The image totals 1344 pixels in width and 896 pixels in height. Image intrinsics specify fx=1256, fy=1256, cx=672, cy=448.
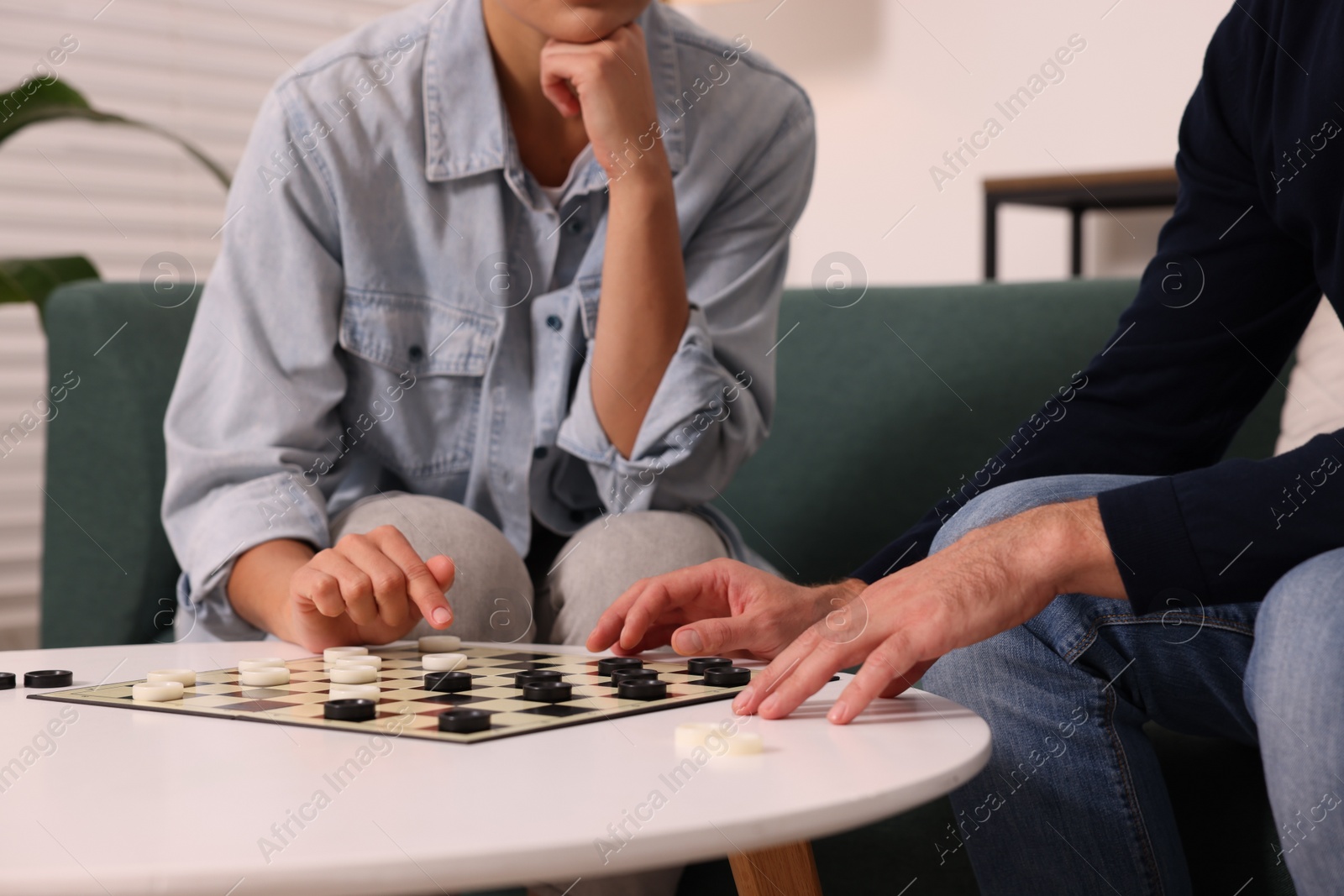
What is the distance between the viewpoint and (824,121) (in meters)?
3.29

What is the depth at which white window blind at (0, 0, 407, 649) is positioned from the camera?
6.98 feet

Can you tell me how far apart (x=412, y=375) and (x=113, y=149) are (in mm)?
1400

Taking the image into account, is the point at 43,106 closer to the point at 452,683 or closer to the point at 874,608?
the point at 452,683

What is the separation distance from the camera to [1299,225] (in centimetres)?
94

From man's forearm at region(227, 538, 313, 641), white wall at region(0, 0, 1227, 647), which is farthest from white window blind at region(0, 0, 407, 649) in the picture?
man's forearm at region(227, 538, 313, 641)

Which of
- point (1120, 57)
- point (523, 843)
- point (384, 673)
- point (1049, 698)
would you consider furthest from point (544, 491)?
point (1120, 57)

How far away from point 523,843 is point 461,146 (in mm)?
896

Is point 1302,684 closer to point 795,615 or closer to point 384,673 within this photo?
point 795,615

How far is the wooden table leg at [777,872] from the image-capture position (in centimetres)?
75

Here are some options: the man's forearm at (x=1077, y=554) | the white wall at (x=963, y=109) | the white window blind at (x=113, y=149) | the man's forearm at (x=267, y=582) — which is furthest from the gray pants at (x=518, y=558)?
the white wall at (x=963, y=109)

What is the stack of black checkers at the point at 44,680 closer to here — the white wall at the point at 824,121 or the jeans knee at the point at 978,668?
the jeans knee at the point at 978,668

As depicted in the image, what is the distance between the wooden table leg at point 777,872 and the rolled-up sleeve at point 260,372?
1.59ft

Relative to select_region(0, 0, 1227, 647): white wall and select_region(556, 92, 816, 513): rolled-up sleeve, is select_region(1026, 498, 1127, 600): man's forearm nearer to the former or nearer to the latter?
select_region(556, 92, 816, 513): rolled-up sleeve

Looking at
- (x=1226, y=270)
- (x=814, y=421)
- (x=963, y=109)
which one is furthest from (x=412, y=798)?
(x=963, y=109)
